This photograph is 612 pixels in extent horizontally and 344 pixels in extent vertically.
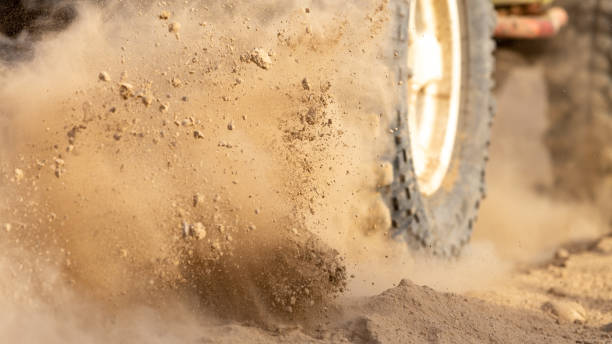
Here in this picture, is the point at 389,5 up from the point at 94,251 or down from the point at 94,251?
up

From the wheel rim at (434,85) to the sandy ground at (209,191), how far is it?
470 mm

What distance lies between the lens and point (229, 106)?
65.6 inches

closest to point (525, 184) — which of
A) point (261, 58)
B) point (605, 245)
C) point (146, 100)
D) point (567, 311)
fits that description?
point (605, 245)

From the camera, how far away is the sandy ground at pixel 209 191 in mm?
1528

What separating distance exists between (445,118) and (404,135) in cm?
63

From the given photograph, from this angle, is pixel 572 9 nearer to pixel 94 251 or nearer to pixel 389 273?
pixel 389 273

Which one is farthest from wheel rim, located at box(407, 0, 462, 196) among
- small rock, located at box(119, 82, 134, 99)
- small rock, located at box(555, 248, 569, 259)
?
small rock, located at box(119, 82, 134, 99)

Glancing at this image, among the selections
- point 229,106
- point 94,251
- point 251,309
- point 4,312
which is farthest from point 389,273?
point 4,312

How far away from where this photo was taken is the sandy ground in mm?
1528

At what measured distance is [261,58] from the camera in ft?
5.62

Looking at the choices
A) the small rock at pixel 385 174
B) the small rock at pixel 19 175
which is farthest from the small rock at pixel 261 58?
the small rock at pixel 19 175

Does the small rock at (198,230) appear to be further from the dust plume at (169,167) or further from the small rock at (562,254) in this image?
the small rock at (562,254)

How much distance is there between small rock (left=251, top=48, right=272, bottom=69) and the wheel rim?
29.7 inches

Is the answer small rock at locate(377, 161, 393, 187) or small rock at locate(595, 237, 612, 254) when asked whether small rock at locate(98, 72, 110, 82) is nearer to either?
small rock at locate(377, 161, 393, 187)
